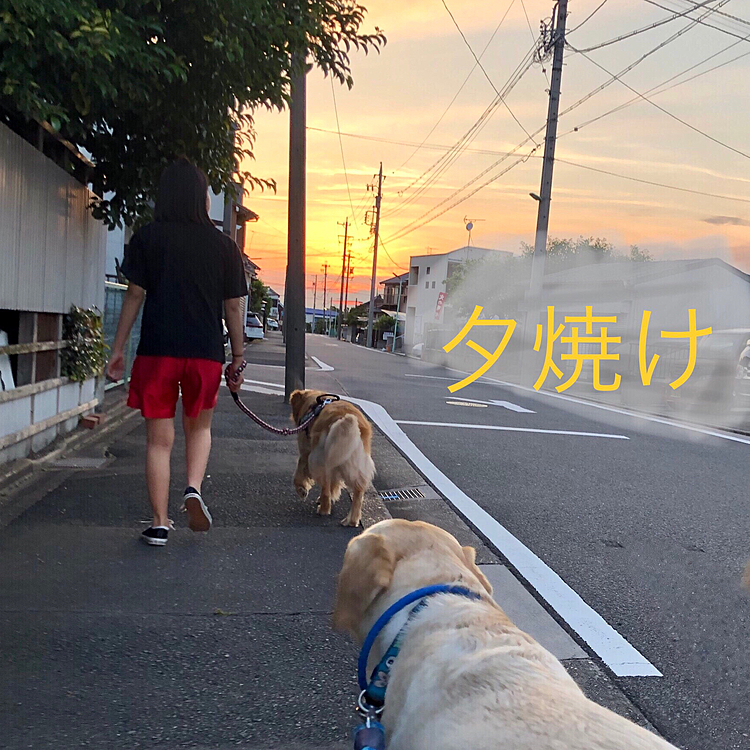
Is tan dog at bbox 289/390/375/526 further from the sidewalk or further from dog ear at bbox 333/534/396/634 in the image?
dog ear at bbox 333/534/396/634

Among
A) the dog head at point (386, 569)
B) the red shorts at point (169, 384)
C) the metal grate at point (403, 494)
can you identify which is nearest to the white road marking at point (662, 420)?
the metal grate at point (403, 494)

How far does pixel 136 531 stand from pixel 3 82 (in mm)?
2523

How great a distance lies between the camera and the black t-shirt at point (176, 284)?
4027mm

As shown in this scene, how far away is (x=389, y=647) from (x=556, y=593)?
7.88 ft

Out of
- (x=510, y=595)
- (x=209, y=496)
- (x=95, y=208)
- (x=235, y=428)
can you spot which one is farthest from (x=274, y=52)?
(x=235, y=428)

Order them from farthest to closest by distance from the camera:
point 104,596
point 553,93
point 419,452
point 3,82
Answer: point 553,93 → point 419,452 → point 3,82 → point 104,596

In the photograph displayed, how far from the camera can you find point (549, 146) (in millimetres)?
23359

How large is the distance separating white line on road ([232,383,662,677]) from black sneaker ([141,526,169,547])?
2.01 meters

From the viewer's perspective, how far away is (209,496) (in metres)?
5.27

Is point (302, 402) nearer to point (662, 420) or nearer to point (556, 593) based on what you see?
point (556, 593)

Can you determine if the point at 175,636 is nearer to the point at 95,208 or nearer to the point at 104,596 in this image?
the point at 104,596

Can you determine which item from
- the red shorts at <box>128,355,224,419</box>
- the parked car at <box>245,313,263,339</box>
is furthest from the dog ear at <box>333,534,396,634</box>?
the parked car at <box>245,313,263,339</box>

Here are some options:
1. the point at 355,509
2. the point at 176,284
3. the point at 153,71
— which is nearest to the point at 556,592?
the point at 355,509

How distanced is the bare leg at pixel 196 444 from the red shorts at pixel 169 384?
0.08m
